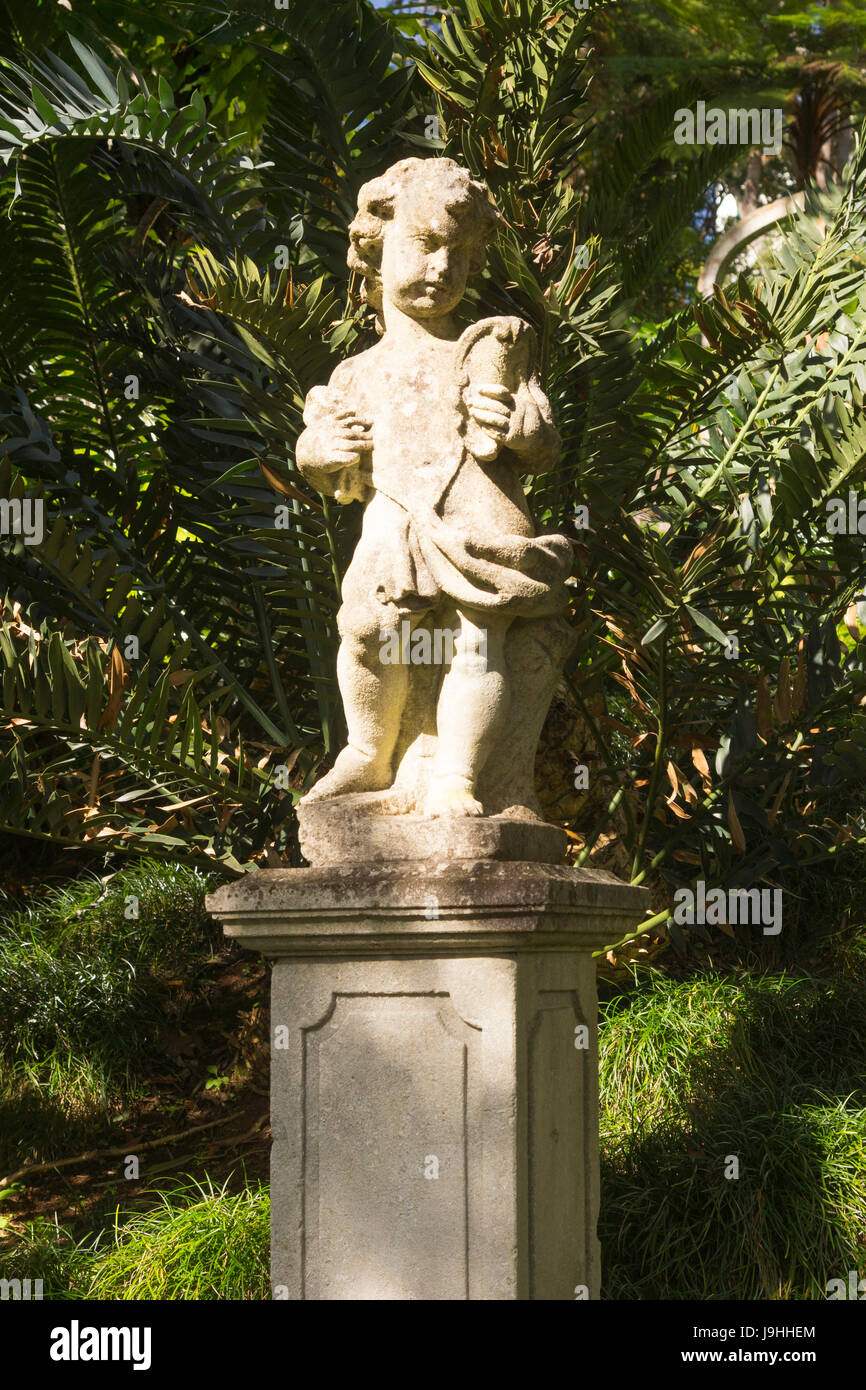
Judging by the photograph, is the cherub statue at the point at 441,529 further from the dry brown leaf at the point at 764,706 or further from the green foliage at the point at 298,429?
the dry brown leaf at the point at 764,706

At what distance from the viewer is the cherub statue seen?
386cm

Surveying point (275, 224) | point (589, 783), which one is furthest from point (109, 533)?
point (589, 783)

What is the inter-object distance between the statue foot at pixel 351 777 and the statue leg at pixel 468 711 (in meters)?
0.20

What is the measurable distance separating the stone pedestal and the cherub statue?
1.10 feet

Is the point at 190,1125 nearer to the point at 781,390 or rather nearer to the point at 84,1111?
the point at 84,1111

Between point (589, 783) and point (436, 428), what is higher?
point (436, 428)

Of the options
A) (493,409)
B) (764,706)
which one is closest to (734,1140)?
(764,706)

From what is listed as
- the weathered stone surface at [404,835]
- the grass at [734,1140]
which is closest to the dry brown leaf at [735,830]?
the grass at [734,1140]

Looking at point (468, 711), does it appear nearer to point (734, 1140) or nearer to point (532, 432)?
point (532, 432)

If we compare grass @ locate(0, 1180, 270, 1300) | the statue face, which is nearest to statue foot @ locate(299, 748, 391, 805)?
the statue face

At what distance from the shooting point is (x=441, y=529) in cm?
386

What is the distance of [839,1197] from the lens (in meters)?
5.07

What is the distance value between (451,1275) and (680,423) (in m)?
3.99

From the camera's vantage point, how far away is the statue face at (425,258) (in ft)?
13.2
